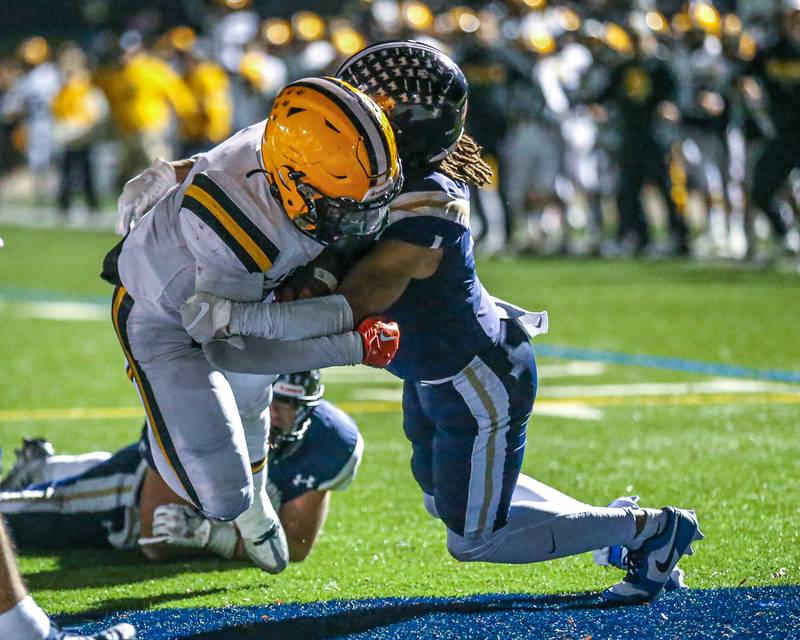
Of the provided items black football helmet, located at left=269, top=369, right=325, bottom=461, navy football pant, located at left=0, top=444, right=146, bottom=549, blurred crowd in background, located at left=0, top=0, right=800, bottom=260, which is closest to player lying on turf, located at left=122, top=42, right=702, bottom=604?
black football helmet, located at left=269, top=369, right=325, bottom=461

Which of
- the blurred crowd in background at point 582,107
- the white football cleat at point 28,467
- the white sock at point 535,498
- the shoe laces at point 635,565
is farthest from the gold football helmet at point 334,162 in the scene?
the blurred crowd in background at point 582,107

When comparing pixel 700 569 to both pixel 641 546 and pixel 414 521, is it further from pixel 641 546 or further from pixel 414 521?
pixel 414 521

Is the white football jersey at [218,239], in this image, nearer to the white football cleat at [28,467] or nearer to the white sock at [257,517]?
the white sock at [257,517]

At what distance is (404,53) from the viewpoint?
357 centimetres

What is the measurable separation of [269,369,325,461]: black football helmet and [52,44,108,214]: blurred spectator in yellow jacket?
1435 centimetres

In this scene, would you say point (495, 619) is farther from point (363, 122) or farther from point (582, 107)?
point (582, 107)

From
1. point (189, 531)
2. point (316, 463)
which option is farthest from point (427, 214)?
point (189, 531)

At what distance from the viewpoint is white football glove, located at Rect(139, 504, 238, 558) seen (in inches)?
166

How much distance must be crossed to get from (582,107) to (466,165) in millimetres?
11988

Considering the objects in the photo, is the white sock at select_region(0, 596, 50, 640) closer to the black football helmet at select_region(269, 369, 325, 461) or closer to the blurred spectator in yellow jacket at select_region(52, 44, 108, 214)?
the black football helmet at select_region(269, 369, 325, 461)

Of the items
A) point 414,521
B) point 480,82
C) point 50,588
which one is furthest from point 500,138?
point 50,588

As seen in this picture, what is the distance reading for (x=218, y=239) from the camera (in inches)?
135

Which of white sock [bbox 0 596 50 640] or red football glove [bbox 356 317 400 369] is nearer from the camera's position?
white sock [bbox 0 596 50 640]

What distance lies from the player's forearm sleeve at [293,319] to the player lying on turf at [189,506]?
3.24 ft
